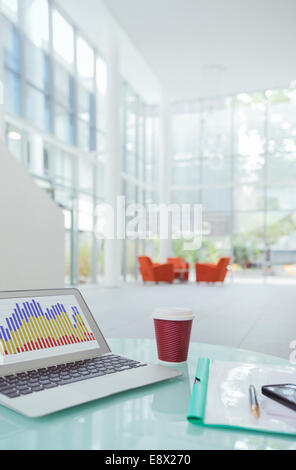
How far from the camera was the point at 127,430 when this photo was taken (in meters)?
0.66

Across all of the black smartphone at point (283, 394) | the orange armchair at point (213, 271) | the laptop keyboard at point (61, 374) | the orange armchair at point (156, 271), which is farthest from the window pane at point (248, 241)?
the black smartphone at point (283, 394)

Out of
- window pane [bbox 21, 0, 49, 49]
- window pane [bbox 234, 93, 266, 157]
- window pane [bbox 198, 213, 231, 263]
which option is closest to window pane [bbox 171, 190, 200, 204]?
window pane [bbox 198, 213, 231, 263]

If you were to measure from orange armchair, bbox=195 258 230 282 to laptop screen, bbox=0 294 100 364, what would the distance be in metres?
10.8

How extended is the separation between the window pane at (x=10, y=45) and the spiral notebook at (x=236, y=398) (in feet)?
28.0

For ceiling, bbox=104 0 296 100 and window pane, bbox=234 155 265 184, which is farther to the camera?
window pane, bbox=234 155 265 184

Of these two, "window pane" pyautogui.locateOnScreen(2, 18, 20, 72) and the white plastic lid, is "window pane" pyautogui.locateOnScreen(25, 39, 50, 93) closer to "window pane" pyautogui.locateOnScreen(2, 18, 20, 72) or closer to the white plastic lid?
"window pane" pyautogui.locateOnScreen(2, 18, 20, 72)

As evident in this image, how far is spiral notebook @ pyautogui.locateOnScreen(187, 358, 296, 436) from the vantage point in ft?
2.20

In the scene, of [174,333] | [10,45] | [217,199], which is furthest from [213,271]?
[174,333]

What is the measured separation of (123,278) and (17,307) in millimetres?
12642

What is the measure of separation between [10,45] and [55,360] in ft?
28.8

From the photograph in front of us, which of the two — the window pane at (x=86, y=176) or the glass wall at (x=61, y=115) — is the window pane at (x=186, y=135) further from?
the window pane at (x=86, y=176)

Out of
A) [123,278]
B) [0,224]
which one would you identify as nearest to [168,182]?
[123,278]

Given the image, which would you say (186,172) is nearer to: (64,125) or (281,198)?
(281,198)

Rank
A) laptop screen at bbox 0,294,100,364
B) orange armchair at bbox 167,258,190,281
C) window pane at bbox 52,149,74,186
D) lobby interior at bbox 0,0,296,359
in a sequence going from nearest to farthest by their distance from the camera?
laptop screen at bbox 0,294,100,364
lobby interior at bbox 0,0,296,359
window pane at bbox 52,149,74,186
orange armchair at bbox 167,258,190,281
